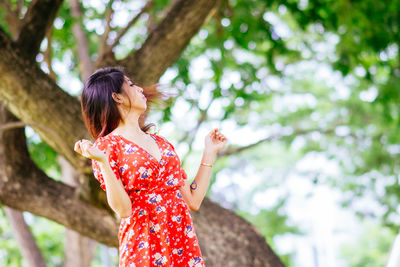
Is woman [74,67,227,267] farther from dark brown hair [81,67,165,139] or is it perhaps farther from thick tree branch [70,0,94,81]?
thick tree branch [70,0,94,81]

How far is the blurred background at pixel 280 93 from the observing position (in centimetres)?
604

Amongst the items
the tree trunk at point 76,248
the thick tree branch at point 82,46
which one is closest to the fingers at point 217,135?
the thick tree branch at point 82,46

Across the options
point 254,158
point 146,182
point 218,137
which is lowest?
point 146,182

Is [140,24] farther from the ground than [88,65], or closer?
farther from the ground

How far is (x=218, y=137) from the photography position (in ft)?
8.82

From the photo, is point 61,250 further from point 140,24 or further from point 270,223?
point 140,24

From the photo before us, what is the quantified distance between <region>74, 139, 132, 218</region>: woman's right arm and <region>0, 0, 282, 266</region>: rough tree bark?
2035mm

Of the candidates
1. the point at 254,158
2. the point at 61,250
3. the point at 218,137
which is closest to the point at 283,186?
the point at 254,158

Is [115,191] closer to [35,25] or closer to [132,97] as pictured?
[132,97]

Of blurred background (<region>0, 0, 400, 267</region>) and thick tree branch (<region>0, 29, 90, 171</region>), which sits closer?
thick tree branch (<region>0, 29, 90, 171</region>)

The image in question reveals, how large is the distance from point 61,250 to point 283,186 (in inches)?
321

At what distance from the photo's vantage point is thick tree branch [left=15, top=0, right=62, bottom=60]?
426cm

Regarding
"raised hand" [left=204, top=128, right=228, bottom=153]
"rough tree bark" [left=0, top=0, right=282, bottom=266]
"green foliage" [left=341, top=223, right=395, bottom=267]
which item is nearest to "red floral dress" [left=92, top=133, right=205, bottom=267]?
"raised hand" [left=204, top=128, right=228, bottom=153]

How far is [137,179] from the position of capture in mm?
2266
